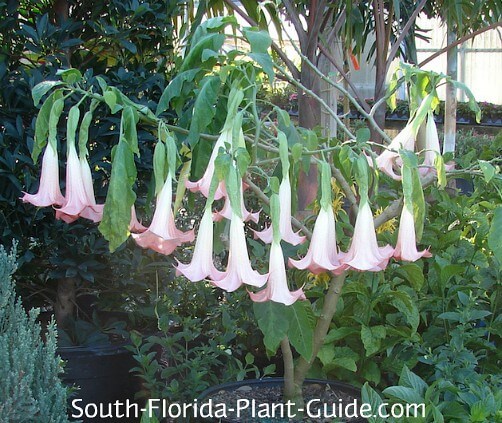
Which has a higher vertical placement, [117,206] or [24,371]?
[117,206]

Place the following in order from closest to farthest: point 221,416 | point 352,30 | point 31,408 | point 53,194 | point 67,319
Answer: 1. point 31,408
2. point 53,194
3. point 221,416
4. point 67,319
5. point 352,30

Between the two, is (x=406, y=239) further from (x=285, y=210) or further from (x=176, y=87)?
(x=176, y=87)

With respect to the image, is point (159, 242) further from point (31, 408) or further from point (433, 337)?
point (433, 337)

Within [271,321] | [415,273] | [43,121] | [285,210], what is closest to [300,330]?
[271,321]

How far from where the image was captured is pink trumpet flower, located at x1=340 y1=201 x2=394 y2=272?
1503 millimetres

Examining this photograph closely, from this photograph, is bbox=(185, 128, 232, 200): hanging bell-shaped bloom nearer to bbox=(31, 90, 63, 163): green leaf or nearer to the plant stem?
bbox=(31, 90, 63, 163): green leaf

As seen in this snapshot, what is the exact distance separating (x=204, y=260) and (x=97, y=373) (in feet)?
4.17

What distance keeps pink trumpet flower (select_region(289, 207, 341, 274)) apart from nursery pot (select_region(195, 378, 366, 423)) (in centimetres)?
64

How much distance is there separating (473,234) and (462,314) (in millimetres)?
872

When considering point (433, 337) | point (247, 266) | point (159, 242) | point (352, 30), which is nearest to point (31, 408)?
point (159, 242)

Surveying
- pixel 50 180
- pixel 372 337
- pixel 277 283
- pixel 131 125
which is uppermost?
pixel 131 125

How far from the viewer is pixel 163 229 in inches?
62.6

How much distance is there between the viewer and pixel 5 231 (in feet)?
7.89

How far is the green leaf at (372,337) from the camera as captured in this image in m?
2.33
